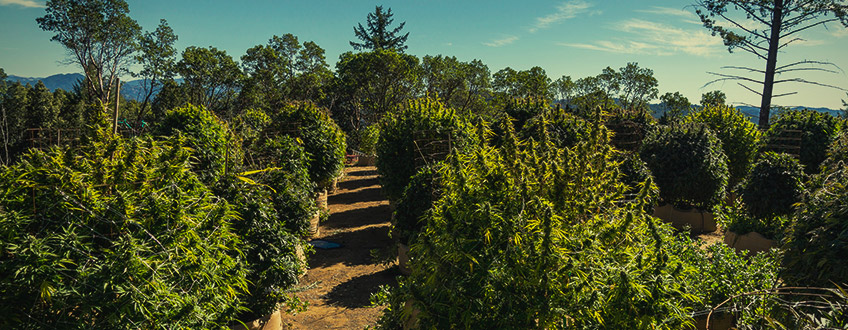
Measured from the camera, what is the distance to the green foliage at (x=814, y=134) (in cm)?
A: 1184

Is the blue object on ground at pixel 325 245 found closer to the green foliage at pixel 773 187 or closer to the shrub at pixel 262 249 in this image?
the shrub at pixel 262 249

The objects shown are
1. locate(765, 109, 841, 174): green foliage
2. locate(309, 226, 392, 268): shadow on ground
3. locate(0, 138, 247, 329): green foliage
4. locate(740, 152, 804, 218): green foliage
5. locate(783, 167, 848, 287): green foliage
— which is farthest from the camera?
locate(765, 109, 841, 174): green foliage

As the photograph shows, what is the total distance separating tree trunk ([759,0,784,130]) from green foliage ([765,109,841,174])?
6746mm

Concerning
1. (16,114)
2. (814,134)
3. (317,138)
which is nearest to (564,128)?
(317,138)

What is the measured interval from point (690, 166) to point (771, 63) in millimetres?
13891

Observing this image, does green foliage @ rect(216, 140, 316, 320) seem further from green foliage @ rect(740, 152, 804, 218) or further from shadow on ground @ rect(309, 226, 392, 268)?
green foliage @ rect(740, 152, 804, 218)

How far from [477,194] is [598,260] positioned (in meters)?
0.89

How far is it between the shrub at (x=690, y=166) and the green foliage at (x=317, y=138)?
26.4ft

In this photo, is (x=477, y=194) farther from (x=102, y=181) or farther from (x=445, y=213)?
(x=102, y=181)

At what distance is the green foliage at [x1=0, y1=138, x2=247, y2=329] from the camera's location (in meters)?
2.68

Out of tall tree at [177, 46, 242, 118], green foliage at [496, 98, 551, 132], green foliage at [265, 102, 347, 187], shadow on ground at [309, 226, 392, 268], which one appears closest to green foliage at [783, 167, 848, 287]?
shadow on ground at [309, 226, 392, 268]

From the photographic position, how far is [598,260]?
2666 millimetres

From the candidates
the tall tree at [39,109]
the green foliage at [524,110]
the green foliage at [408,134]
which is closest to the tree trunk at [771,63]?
the green foliage at [524,110]

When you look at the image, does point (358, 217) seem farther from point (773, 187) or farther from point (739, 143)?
point (739, 143)
